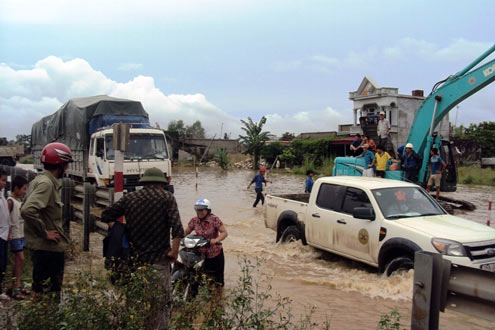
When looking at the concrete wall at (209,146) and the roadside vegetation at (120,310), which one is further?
the concrete wall at (209,146)

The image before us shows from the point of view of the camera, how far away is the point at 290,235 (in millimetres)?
9500

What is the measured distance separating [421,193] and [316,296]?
2551mm

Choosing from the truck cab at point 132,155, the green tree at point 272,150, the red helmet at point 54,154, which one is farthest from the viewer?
the green tree at point 272,150

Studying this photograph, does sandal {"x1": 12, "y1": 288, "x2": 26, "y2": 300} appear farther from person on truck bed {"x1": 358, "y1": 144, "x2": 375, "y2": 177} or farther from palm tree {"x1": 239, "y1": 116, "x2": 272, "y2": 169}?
palm tree {"x1": 239, "y1": 116, "x2": 272, "y2": 169}

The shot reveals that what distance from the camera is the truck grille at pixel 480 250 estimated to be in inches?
247

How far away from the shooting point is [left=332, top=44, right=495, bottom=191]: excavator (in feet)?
42.1

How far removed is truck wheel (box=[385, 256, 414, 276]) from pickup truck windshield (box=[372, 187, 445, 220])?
0.72m

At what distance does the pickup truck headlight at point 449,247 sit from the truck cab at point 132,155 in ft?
33.1

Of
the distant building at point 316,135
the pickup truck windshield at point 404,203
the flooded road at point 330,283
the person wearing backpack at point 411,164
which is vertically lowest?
the flooded road at point 330,283

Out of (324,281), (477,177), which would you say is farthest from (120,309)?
(477,177)

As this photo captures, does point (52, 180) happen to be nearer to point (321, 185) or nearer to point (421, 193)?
point (321, 185)

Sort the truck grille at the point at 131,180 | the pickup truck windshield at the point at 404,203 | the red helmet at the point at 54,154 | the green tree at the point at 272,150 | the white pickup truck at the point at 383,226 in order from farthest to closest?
the green tree at the point at 272,150 → the truck grille at the point at 131,180 → the pickup truck windshield at the point at 404,203 → the white pickup truck at the point at 383,226 → the red helmet at the point at 54,154

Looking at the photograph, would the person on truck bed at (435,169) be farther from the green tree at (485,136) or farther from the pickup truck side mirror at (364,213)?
the green tree at (485,136)

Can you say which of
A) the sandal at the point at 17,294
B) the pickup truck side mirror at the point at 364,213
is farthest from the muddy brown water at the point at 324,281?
the sandal at the point at 17,294
